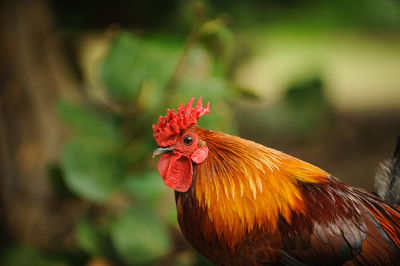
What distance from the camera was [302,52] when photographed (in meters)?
7.58

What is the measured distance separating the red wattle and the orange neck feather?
0.13 feet

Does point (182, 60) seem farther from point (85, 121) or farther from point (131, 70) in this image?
point (85, 121)

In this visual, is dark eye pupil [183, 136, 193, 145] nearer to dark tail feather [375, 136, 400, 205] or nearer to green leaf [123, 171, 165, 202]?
dark tail feather [375, 136, 400, 205]

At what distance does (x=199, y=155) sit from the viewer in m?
1.28

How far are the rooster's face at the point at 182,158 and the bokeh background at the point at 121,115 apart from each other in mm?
794

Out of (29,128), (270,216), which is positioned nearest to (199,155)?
(270,216)

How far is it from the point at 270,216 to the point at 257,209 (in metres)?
0.05

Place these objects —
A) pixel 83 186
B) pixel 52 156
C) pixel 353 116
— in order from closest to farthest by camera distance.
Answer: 1. pixel 83 186
2. pixel 52 156
3. pixel 353 116

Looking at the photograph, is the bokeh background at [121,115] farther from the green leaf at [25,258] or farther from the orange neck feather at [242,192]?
the orange neck feather at [242,192]

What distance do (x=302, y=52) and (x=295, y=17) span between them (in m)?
3.55

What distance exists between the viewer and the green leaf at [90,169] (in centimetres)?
231

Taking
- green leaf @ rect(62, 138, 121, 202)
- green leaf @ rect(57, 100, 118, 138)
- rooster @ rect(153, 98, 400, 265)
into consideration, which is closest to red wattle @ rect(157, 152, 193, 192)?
rooster @ rect(153, 98, 400, 265)

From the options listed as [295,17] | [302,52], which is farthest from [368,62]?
[295,17]

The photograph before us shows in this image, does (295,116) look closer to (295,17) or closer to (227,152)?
(295,17)
